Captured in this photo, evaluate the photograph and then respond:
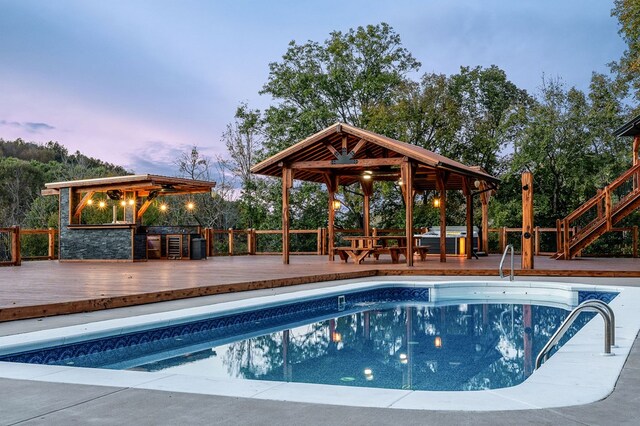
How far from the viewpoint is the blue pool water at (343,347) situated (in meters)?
4.67

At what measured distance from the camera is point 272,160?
13.8 m

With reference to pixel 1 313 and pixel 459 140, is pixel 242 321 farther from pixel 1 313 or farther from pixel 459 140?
pixel 459 140

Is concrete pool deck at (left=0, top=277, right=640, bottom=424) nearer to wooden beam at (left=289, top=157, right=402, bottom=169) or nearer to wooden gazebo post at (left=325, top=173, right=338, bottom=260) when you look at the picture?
wooden beam at (left=289, top=157, right=402, bottom=169)

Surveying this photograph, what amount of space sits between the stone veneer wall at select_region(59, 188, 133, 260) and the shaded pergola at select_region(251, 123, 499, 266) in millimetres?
4136

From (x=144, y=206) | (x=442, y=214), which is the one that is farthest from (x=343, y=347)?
(x=144, y=206)

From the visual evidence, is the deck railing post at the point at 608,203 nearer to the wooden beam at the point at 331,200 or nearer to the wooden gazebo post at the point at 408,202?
the wooden gazebo post at the point at 408,202

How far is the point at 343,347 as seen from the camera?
231 inches

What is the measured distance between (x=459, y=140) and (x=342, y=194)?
212 inches

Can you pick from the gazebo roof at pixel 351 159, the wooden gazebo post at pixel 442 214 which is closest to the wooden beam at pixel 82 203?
the gazebo roof at pixel 351 159

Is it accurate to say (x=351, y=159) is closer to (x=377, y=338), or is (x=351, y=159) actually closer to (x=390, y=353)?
(x=377, y=338)

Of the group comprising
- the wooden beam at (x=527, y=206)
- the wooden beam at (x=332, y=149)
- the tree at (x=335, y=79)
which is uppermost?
the tree at (x=335, y=79)

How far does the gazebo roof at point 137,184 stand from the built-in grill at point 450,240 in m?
6.82

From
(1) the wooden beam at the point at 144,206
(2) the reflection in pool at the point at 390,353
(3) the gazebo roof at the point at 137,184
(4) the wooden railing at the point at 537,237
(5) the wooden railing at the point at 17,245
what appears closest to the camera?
(2) the reflection in pool at the point at 390,353

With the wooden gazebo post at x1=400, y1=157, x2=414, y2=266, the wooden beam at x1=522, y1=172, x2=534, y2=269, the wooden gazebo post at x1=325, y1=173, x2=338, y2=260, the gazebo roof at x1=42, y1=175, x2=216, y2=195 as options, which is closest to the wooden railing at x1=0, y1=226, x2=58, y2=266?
the gazebo roof at x1=42, y1=175, x2=216, y2=195
